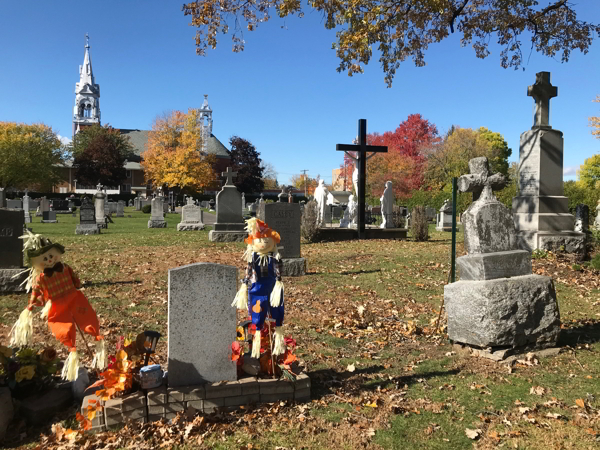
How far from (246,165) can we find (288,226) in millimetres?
61737

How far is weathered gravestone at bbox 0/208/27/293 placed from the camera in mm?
7875

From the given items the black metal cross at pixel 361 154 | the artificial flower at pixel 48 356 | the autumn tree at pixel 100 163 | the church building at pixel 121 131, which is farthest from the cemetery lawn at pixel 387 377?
the church building at pixel 121 131

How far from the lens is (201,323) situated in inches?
150

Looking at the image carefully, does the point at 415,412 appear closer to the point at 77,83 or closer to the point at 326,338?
the point at 326,338

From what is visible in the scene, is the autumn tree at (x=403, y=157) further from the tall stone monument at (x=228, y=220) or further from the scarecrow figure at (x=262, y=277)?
the scarecrow figure at (x=262, y=277)

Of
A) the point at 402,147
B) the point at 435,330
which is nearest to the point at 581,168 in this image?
the point at 402,147

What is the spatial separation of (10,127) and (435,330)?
64.7 m

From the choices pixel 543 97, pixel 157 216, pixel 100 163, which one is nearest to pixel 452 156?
pixel 157 216

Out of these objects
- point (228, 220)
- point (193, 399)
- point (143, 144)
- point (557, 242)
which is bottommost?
point (193, 399)

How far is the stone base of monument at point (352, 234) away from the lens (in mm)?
16697

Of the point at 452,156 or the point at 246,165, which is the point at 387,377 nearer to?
the point at 452,156

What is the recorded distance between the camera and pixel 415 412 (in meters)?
3.85

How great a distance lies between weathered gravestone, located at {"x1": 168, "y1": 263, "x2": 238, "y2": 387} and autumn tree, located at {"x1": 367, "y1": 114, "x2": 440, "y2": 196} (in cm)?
4370

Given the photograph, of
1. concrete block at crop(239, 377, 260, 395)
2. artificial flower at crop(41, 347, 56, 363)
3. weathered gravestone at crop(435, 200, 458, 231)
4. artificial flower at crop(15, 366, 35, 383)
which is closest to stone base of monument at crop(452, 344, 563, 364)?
concrete block at crop(239, 377, 260, 395)
